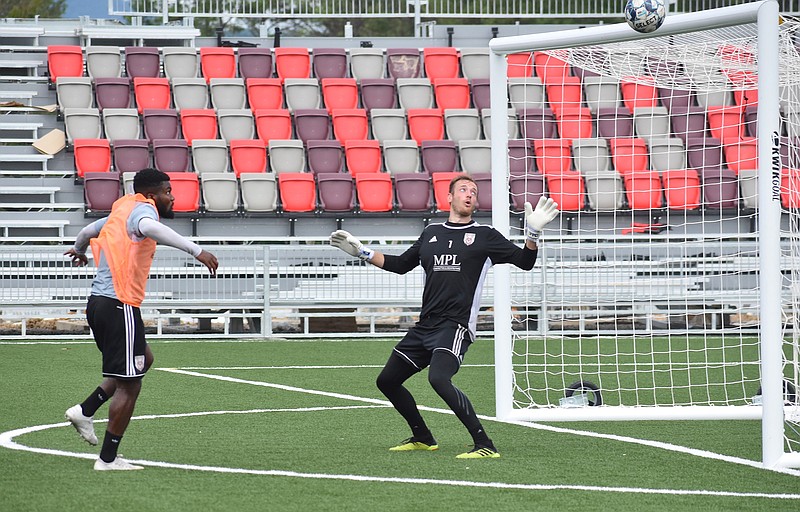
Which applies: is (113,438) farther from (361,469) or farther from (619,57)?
(619,57)

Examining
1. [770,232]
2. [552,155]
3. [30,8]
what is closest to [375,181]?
[552,155]

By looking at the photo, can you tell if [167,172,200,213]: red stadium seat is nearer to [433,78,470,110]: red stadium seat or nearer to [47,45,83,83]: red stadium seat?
[47,45,83,83]: red stadium seat

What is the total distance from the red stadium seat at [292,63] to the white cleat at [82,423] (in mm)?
15578

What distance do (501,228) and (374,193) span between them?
1023 centimetres

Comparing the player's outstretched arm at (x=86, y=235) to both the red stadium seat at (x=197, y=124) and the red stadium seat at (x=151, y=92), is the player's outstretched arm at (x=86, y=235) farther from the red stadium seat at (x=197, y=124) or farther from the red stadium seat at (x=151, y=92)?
the red stadium seat at (x=151, y=92)

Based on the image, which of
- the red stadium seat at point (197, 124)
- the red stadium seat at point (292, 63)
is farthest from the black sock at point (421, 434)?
the red stadium seat at point (292, 63)

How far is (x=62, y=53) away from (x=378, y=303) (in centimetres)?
874

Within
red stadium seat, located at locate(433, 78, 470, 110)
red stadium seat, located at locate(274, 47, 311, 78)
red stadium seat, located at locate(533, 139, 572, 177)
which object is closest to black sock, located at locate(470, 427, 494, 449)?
red stadium seat, located at locate(533, 139, 572, 177)

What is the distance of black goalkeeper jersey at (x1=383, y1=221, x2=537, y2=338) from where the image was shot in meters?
7.83

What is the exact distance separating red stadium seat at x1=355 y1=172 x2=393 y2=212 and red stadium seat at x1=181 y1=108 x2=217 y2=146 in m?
3.03

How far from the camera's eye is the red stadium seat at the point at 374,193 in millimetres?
19641

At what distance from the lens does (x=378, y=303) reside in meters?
17.2

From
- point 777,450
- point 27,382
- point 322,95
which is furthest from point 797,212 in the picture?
point 322,95

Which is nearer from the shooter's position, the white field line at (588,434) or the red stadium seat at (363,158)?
the white field line at (588,434)
